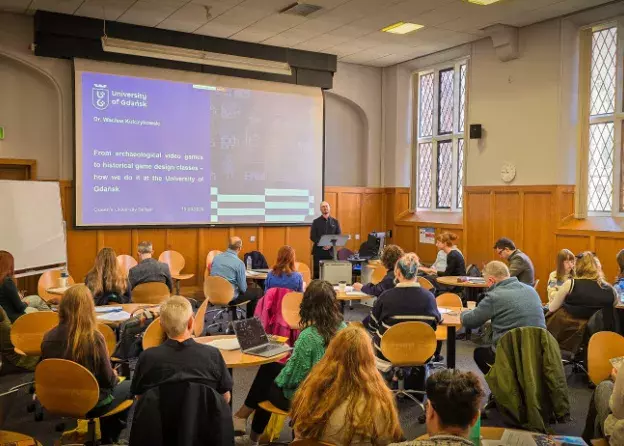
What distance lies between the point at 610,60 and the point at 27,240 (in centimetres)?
835

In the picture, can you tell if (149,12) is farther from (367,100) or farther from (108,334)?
(108,334)

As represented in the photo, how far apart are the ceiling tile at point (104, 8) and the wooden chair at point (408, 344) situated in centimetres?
594

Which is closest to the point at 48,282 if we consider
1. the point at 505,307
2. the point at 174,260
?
the point at 174,260

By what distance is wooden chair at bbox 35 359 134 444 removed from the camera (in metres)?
3.41

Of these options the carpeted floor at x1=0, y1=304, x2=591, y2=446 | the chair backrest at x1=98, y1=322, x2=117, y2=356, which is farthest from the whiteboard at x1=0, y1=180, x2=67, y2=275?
the chair backrest at x1=98, y1=322, x2=117, y2=356

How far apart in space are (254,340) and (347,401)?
1618 millimetres

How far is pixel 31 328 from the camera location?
16.0ft

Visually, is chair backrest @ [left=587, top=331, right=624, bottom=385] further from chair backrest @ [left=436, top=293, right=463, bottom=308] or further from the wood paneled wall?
the wood paneled wall

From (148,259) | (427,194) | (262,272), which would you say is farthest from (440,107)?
(148,259)

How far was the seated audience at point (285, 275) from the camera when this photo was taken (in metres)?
6.20

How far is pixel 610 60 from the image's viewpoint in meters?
8.40

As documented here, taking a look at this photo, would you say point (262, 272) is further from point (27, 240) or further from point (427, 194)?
point (427, 194)

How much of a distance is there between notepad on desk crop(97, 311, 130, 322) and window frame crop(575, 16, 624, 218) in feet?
21.4

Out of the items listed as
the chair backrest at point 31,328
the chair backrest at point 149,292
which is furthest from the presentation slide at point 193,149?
the chair backrest at point 31,328
